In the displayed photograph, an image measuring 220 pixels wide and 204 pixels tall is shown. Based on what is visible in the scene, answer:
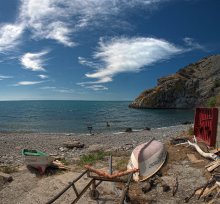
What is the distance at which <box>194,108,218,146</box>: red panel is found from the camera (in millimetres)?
15320

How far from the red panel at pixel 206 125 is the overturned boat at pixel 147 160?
3269 mm

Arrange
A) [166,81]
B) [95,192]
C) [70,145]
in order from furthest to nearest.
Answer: [166,81]
[70,145]
[95,192]

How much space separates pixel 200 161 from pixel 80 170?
236 inches

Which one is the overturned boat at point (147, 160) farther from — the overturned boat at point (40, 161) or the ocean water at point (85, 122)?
the ocean water at point (85, 122)

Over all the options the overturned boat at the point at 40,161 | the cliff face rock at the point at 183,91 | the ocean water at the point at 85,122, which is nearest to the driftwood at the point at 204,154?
the overturned boat at the point at 40,161

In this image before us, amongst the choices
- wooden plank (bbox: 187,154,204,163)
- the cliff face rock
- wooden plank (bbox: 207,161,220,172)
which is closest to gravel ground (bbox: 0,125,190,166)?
wooden plank (bbox: 187,154,204,163)

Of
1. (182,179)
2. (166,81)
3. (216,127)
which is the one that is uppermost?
(166,81)

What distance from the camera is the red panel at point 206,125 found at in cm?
1532

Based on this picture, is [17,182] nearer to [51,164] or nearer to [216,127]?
[51,164]

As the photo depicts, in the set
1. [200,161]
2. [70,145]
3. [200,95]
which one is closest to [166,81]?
[200,95]

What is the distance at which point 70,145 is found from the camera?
2502cm

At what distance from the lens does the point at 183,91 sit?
135 metres

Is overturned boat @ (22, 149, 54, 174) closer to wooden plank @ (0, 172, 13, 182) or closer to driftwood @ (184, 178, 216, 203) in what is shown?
wooden plank @ (0, 172, 13, 182)

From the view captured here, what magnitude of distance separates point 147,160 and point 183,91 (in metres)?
127
